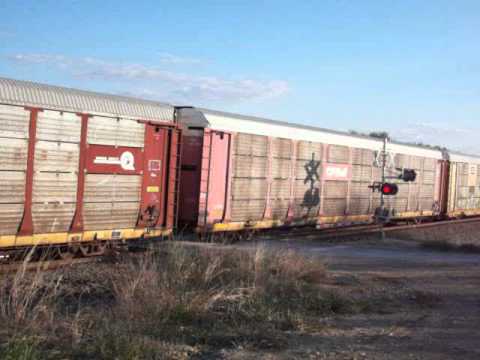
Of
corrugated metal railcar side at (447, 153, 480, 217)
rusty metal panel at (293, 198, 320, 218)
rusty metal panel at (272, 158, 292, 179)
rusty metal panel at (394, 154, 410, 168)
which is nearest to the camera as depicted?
rusty metal panel at (272, 158, 292, 179)

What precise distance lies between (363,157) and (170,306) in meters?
15.0

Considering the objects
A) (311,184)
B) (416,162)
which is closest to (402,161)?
(416,162)

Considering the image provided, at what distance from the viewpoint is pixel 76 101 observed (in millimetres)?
10820

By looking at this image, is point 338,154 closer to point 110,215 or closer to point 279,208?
point 279,208

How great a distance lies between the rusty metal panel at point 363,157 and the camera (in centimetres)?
2022

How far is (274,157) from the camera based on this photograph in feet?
54.0

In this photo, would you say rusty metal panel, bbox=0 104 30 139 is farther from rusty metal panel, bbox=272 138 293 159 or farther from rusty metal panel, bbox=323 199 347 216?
rusty metal panel, bbox=323 199 347 216

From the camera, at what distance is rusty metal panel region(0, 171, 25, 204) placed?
31.8ft

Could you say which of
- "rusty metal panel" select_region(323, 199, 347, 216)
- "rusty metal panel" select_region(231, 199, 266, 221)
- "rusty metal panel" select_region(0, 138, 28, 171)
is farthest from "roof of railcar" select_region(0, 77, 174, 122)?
"rusty metal panel" select_region(323, 199, 347, 216)

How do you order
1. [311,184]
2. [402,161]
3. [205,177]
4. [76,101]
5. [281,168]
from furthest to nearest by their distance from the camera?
1. [402,161]
2. [311,184]
3. [281,168]
4. [205,177]
5. [76,101]

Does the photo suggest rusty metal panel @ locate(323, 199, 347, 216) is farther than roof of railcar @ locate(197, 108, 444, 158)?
Yes

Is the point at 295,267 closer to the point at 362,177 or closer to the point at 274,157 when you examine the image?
the point at 274,157

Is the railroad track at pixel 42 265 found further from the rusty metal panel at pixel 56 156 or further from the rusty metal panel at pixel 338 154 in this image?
the rusty metal panel at pixel 338 154

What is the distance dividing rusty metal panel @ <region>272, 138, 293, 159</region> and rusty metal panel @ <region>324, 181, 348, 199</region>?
7.87 feet
